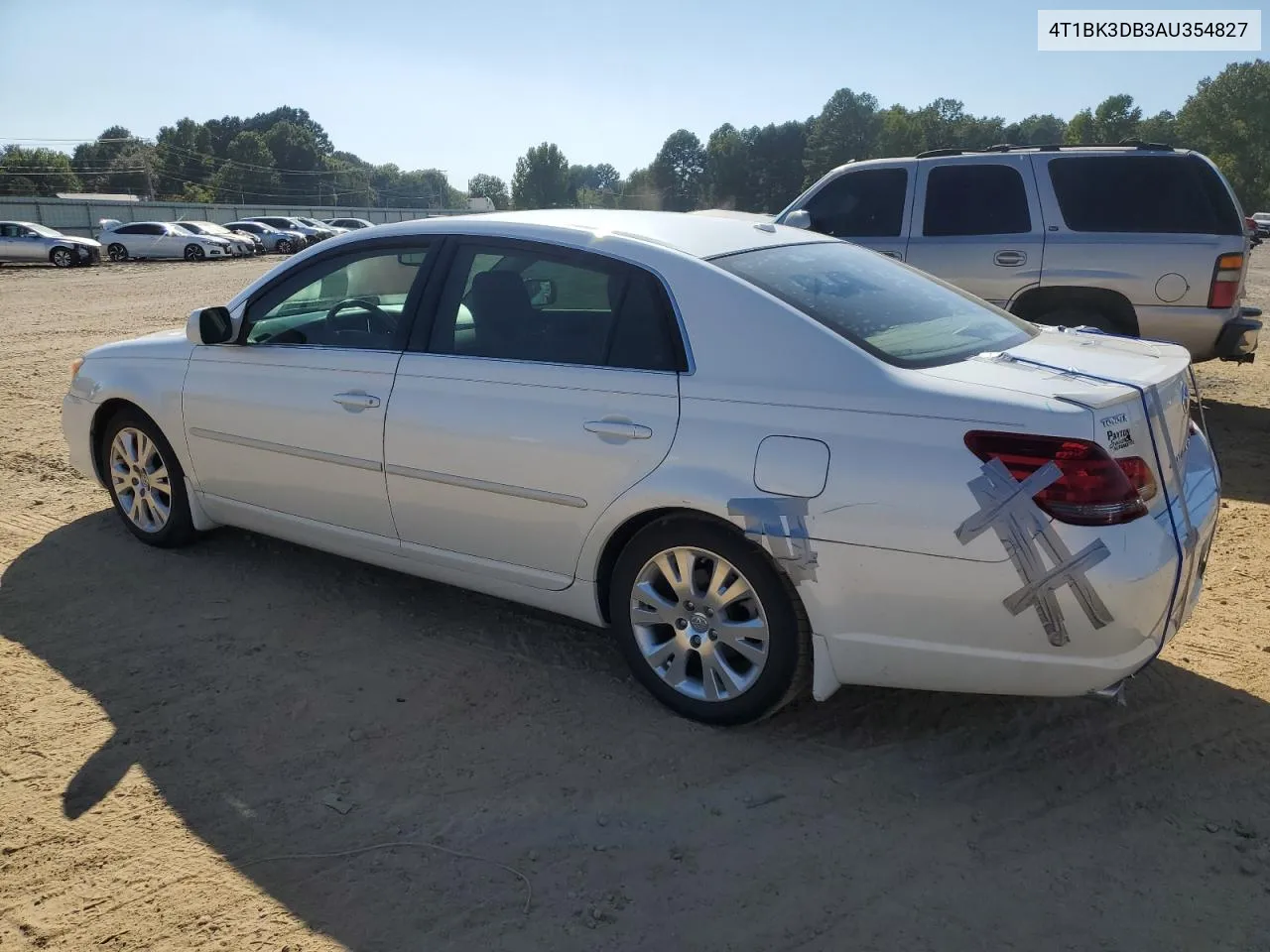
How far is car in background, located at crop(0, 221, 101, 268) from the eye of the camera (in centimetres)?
2983

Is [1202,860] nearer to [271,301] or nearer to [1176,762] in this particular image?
[1176,762]

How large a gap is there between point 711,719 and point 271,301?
2.74 m

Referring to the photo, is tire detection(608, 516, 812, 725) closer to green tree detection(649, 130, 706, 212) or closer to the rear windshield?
the rear windshield

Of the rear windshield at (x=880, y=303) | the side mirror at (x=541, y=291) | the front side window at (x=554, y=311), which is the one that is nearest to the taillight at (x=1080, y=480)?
the rear windshield at (x=880, y=303)

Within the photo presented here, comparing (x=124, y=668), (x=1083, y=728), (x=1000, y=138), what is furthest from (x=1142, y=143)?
(x=1000, y=138)

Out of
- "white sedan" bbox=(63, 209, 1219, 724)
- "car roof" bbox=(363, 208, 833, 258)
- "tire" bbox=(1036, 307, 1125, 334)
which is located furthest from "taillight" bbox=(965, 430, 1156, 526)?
"tire" bbox=(1036, 307, 1125, 334)

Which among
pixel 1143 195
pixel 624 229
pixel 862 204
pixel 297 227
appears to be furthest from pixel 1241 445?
pixel 297 227

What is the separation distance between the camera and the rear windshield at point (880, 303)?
3.25 metres

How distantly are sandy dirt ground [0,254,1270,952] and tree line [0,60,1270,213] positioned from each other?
82448 mm

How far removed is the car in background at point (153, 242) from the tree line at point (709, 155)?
53.5 m

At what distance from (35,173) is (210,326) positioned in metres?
111

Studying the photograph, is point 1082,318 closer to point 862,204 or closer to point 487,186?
point 862,204

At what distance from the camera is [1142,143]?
7.46 m

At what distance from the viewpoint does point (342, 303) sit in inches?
174
